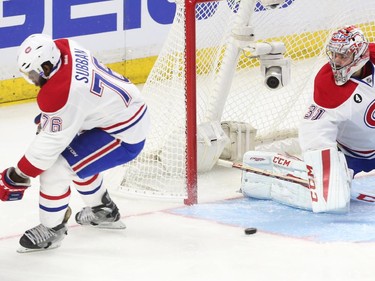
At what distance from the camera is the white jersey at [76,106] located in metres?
4.72

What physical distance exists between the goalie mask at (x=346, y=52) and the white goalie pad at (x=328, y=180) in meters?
0.32

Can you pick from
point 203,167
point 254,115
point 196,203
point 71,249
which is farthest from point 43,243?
point 254,115

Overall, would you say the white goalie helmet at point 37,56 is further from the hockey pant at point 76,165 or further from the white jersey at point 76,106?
the hockey pant at point 76,165

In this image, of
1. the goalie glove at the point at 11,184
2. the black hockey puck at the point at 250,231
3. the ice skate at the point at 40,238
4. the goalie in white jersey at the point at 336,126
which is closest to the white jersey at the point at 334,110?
the goalie in white jersey at the point at 336,126

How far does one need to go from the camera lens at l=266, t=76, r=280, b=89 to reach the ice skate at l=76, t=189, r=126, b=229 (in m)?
0.97

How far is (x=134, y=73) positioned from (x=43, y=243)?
2.99 m

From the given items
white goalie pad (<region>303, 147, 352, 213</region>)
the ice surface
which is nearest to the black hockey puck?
the ice surface

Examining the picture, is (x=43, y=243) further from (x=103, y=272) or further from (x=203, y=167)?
(x=203, y=167)

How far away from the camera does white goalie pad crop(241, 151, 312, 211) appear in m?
5.52

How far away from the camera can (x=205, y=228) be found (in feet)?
17.2

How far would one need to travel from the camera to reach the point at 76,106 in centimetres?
475

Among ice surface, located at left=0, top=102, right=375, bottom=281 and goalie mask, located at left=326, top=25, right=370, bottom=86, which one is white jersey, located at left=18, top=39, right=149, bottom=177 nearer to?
ice surface, located at left=0, top=102, right=375, bottom=281

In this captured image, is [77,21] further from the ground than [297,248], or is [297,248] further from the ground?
[77,21]

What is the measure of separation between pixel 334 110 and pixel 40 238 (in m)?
1.35
